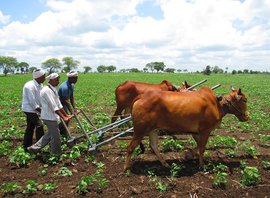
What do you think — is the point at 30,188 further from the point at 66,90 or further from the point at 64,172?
the point at 66,90

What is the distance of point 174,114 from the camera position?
721cm

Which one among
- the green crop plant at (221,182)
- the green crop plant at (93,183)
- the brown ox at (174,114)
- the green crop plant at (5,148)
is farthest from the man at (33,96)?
the green crop plant at (221,182)

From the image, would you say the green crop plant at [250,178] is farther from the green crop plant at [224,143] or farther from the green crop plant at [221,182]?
the green crop plant at [224,143]

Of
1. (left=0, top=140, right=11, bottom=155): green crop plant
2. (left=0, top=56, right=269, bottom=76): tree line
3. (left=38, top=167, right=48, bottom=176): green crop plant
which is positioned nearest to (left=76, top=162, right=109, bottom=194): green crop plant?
(left=38, top=167, right=48, bottom=176): green crop plant

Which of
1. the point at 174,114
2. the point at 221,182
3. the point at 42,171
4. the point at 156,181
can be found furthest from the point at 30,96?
the point at 221,182

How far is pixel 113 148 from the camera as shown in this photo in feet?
29.7

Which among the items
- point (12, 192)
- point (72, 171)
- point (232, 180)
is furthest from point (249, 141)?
point (12, 192)

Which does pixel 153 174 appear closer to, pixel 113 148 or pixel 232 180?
pixel 232 180

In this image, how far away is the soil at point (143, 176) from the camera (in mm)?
6188

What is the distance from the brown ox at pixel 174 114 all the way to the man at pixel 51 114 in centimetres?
184

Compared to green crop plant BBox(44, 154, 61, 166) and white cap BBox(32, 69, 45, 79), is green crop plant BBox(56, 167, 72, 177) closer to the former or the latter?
green crop plant BBox(44, 154, 61, 166)

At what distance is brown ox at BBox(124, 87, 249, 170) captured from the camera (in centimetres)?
714

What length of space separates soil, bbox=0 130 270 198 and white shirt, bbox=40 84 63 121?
47.9 inches

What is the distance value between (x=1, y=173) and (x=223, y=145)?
6174mm
